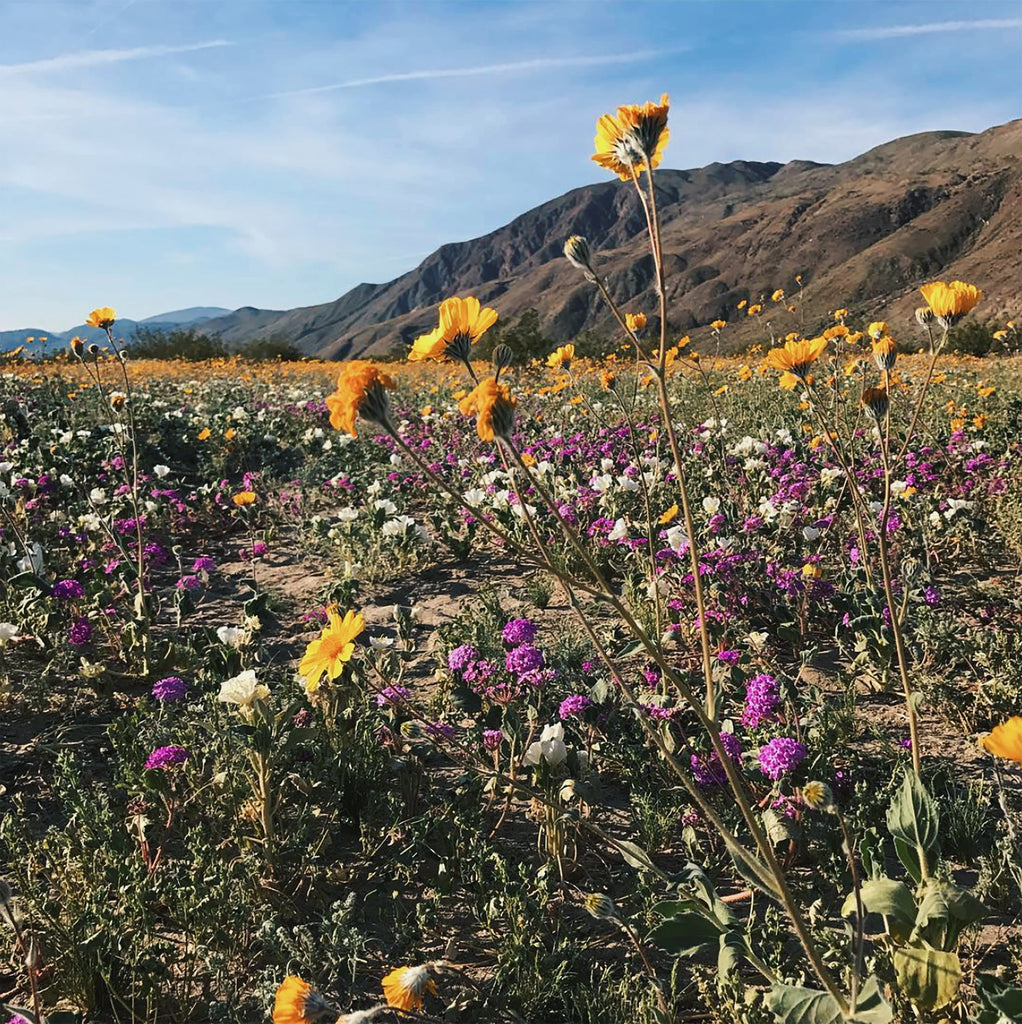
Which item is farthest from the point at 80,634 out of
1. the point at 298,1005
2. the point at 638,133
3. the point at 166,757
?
the point at 638,133

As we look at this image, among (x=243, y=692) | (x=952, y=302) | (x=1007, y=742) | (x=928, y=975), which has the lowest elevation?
(x=928, y=975)

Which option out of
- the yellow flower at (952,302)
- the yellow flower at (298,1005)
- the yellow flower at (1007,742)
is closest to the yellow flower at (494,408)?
the yellow flower at (1007,742)

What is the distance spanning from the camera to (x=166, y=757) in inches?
91.6

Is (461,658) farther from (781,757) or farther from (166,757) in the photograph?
(781,757)

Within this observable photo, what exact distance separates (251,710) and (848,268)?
11004 cm

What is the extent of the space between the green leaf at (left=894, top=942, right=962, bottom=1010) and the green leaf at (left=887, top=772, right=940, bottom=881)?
155 mm

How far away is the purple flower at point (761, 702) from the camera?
238cm

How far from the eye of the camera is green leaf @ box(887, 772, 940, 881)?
1.54 metres

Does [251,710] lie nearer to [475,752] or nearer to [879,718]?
→ [475,752]

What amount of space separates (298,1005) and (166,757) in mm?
1317

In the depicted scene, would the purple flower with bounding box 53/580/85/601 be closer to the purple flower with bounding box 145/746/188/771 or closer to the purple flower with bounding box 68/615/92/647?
the purple flower with bounding box 68/615/92/647

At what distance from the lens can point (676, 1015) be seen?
169 centimetres

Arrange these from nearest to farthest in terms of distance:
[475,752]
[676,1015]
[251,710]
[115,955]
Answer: [676,1015], [115,955], [251,710], [475,752]

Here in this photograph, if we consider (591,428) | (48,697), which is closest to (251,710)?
(48,697)
